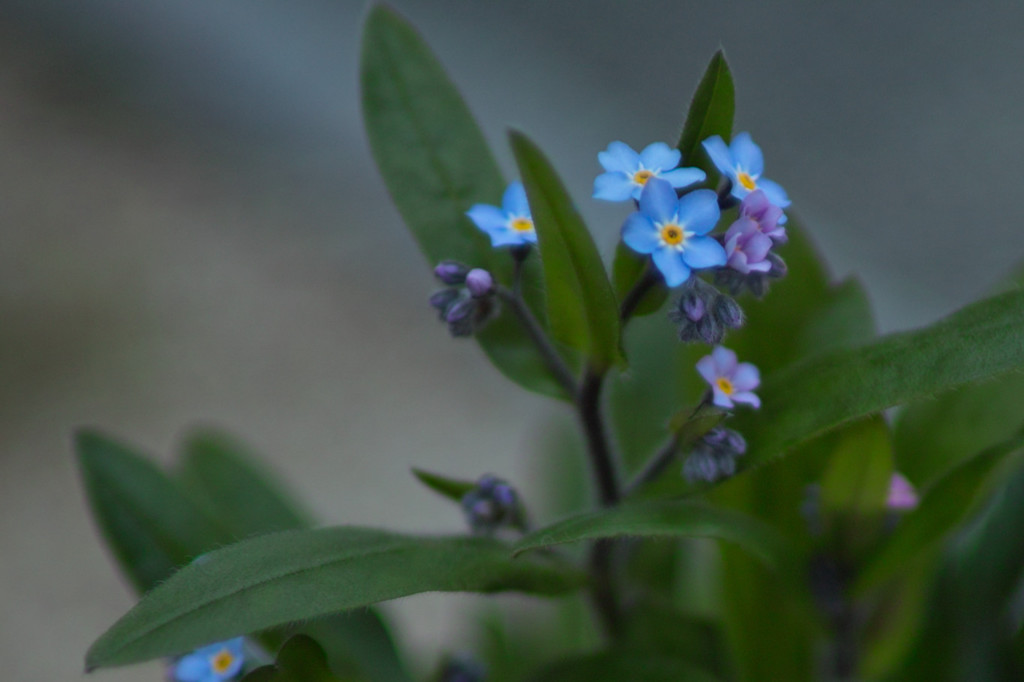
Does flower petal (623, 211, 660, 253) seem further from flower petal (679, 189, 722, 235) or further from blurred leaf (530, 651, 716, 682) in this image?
blurred leaf (530, 651, 716, 682)

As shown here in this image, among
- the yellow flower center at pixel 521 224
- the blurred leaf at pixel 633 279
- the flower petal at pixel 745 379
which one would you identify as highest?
the yellow flower center at pixel 521 224

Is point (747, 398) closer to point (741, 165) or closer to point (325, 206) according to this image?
point (741, 165)

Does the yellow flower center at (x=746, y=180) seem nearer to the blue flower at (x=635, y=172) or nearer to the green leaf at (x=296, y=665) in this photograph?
the blue flower at (x=635, y=172)

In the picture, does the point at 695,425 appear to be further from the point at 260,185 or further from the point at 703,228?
the point at 260,185

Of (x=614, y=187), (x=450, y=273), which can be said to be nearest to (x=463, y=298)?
(x=450, y=273)

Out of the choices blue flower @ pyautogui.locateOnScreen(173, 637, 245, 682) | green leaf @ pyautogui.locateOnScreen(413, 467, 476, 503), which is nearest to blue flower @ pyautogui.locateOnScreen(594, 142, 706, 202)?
green leaf @ pyautogui.locateOnScreen(413, 467, 476, 503)

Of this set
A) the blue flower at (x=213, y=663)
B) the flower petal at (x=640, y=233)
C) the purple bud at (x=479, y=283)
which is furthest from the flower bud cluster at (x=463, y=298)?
the blue flower at (x=213, y=663)
